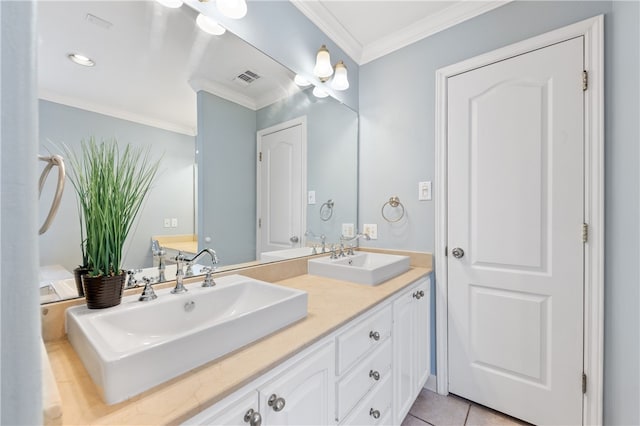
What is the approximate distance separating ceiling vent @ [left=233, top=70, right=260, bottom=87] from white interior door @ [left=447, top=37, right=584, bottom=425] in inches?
47.1

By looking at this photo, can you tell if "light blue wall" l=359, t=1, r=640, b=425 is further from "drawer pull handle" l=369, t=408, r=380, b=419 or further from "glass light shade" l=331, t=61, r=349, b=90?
"drawer pull handle" l=369, t=408, r=380, b=419

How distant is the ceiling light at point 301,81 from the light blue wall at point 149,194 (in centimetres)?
78

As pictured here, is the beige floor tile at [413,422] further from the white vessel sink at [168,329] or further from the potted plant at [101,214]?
the potted plant at [101,214]

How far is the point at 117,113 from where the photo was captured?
91 centimetres

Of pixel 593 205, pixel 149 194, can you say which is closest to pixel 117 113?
pixel 149 194

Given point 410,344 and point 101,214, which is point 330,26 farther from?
point 410,344

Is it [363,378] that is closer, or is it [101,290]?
[101,290]

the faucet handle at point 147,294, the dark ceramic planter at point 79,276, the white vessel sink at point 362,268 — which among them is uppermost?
the dark ceramic planter at point 79,276

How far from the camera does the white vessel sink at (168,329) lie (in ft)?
1.69

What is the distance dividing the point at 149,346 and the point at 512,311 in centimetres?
171

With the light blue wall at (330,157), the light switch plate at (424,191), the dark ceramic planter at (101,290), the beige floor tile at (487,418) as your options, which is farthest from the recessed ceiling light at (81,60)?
the beige floor tile at (487,418)

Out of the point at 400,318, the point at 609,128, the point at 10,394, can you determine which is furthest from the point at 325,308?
the point at 609,128

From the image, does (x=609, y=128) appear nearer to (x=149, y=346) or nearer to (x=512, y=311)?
(x=512, y=311)

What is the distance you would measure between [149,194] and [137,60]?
494mm
